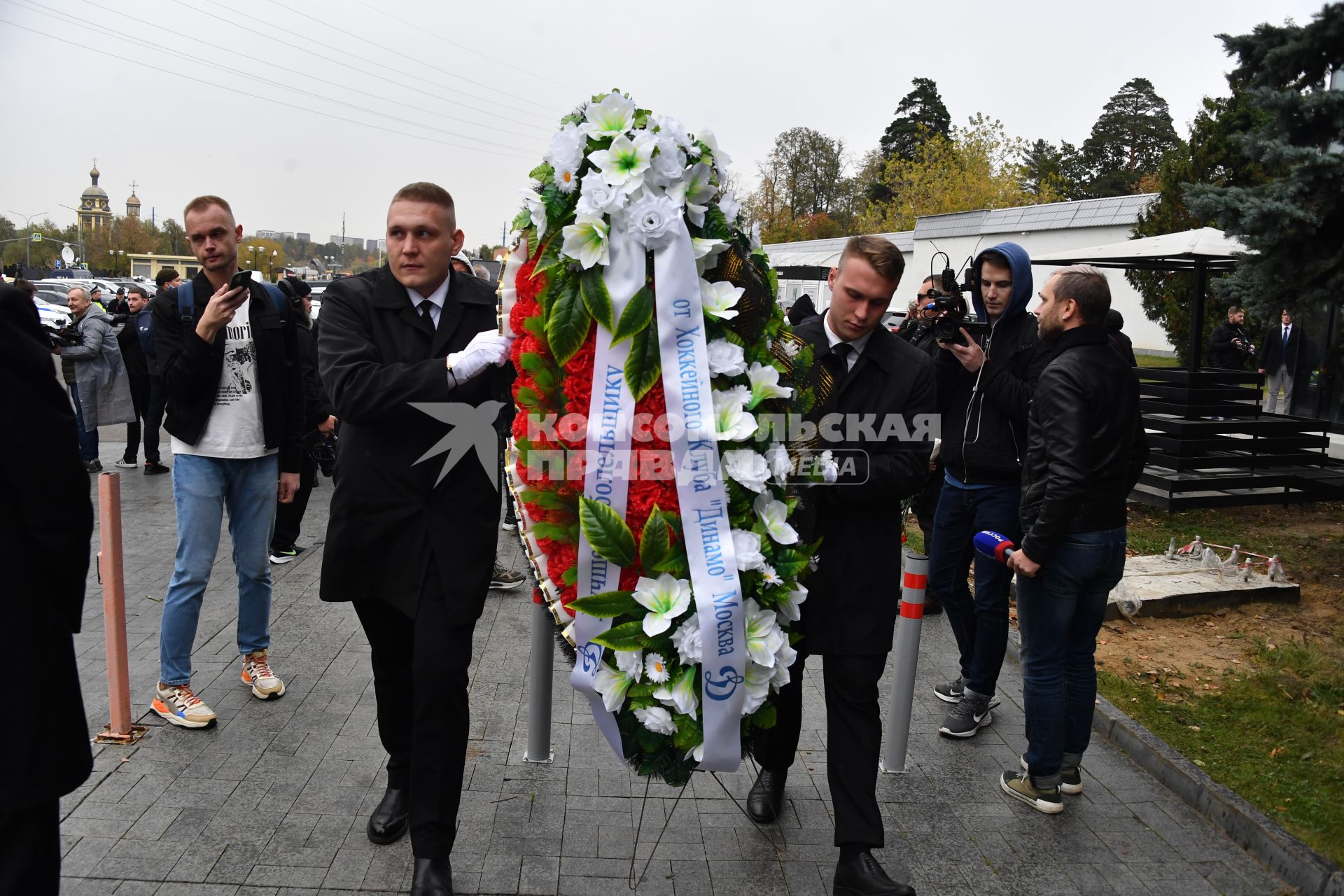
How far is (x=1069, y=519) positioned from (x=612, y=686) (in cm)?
211

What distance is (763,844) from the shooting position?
3.96 metres

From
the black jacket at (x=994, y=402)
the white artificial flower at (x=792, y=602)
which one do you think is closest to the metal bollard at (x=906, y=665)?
the black jacket at (x=994, y=402)

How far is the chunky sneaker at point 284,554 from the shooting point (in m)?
7.82

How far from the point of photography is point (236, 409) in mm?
4812

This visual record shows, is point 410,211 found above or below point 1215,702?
above

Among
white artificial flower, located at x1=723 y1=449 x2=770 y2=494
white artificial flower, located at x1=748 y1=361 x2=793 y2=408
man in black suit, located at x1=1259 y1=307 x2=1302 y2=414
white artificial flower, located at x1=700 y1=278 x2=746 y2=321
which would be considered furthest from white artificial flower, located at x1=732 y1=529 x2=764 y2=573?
man in black suit, located at x1=1259 y1=307 x2=1302 y2=414

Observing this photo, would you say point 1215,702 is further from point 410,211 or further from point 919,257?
point 919,257

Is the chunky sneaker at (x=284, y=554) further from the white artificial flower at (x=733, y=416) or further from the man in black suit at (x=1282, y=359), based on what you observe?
the man in black suit at (x=1282, y=359)

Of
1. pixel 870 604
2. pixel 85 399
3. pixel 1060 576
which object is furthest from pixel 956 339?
pixel 85 399

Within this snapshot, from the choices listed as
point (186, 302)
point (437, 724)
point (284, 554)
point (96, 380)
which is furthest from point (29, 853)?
point (96, 380)

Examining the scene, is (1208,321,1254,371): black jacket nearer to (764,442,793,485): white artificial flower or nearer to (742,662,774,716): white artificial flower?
A: (764,442,793,485): white artificial flower

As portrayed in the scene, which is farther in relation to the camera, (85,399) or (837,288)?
(85,399)

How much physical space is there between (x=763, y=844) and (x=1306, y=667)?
414 centimetres

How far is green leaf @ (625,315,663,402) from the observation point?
3.07m
